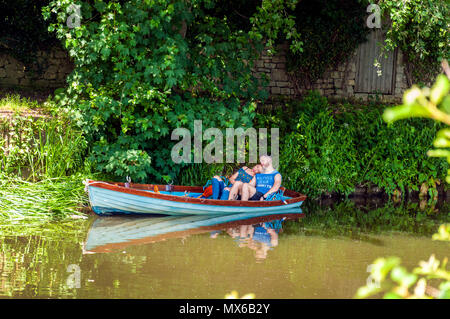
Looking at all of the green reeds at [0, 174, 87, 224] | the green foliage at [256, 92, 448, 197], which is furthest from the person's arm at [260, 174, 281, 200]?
the green reeds at [0, 174, 87, 224]

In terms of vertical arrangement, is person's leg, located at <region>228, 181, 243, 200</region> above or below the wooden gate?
below

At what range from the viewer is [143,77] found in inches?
421

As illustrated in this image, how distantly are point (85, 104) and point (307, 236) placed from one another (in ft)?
14.7

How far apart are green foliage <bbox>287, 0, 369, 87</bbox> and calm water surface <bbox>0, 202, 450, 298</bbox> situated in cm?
636

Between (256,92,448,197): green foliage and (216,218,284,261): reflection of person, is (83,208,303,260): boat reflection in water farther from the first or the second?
(256,92,448,197): green foliage

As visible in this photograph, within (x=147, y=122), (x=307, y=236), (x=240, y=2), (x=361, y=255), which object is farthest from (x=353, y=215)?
(x=240, y=2)

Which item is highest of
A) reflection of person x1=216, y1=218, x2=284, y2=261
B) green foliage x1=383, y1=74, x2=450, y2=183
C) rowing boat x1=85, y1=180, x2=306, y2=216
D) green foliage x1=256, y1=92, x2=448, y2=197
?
green foliage x1=383, y1=74, x2=450, y2=183

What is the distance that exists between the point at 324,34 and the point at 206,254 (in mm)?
10177

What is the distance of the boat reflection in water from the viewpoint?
7.65 metres

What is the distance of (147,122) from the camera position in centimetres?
1044

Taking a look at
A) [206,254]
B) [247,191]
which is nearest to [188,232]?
[206,254]

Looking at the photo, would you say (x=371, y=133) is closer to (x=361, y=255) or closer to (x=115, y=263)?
(x=361, y=255)

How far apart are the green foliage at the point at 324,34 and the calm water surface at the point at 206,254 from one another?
20.9 feet

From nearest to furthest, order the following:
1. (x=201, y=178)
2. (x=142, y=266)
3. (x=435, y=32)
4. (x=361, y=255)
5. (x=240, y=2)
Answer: (x=142, y=266)
(x=361, y=255)
(x=201, y=178)
(x=435, y=32)
(x=240, y=2)
